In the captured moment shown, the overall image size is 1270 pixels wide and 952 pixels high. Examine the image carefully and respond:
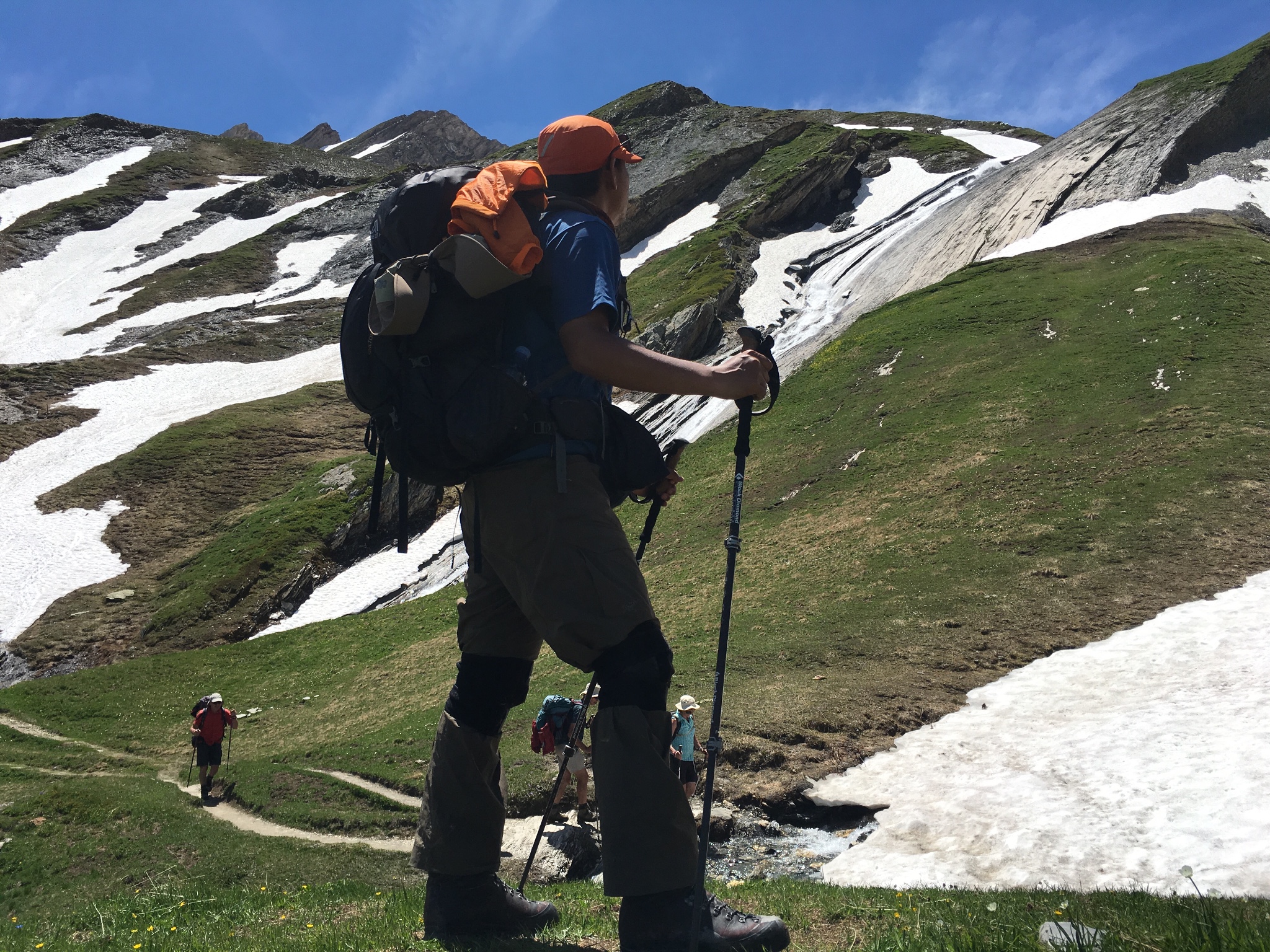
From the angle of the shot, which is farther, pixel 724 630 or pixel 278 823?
pixel 278 823

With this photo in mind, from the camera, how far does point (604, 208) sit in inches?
185

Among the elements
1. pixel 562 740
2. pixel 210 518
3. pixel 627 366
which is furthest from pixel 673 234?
pixel 627 366

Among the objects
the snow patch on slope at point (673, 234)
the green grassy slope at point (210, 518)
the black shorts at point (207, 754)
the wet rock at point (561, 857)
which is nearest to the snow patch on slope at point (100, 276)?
the green grassy slope at point (210, 518)

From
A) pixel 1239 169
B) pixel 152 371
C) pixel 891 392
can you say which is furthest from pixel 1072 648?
pixel 152 371

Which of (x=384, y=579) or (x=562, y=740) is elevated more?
(x=384, y=579)

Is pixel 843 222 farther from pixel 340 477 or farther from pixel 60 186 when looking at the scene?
pixel 60 186

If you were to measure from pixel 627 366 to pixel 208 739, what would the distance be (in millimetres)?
19596

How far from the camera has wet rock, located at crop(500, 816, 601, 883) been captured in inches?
462

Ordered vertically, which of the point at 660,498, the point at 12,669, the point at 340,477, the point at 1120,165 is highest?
the point at 1120,165

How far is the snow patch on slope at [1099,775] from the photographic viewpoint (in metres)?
9.38

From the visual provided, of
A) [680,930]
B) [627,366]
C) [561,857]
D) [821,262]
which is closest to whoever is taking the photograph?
[680,930]

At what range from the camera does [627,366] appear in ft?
13.0

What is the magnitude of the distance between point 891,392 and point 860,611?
1690 centimetres

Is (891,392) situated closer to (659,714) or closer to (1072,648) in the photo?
(1072,648)
